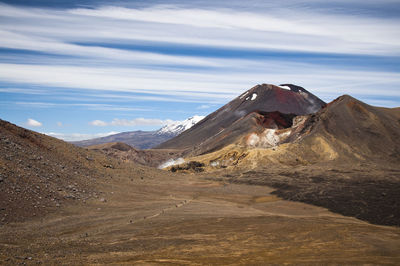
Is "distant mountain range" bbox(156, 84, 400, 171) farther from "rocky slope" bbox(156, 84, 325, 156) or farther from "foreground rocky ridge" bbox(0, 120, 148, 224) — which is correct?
"foreground rocky ridge" bbox(0, 120, 148, 224)

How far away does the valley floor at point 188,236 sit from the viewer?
1736 cm

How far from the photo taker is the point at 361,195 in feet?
132

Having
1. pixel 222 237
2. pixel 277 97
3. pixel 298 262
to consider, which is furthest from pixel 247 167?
pixel 277 97

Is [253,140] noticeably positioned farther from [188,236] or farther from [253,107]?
[188,236]

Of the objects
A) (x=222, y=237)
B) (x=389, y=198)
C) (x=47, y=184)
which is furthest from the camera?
(x=389, y=198)

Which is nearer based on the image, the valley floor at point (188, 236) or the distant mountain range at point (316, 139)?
the valley floor at point (188, 236)

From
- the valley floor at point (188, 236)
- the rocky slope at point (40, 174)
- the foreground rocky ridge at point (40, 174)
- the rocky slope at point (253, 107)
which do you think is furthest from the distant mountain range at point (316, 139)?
the valley floor at point (188, 236)

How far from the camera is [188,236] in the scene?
73.2 feet

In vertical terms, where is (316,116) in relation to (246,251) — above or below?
above

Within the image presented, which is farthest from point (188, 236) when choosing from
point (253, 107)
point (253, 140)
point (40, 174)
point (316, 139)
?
point (253, 107)

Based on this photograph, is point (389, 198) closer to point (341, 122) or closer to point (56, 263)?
point (56, 263)

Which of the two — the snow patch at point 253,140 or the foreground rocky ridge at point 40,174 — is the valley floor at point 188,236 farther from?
the snow patch at point 253,140

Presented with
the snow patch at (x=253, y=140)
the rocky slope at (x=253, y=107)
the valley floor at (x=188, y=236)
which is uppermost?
the rocky slope at (x=253, y=107)

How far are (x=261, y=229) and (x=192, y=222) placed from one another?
461cm
